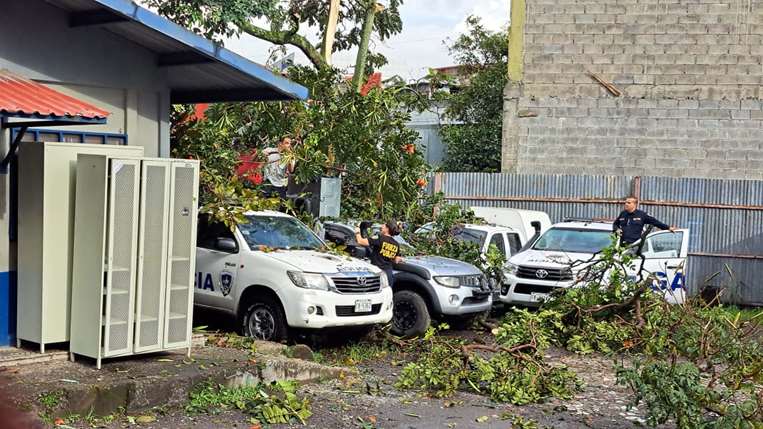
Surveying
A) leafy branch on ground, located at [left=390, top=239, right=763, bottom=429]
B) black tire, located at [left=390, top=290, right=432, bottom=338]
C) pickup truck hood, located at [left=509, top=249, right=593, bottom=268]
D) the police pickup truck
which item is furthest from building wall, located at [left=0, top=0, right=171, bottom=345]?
pickup truck hood, located at [left=509, top=249, right=593, bottom=268]

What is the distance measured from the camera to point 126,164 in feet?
28.8

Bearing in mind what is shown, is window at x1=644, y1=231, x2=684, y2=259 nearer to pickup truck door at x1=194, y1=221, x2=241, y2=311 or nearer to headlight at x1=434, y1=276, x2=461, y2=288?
headlight at x1=434, y1=276, x2=461, y2=288

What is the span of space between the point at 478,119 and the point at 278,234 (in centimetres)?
1588

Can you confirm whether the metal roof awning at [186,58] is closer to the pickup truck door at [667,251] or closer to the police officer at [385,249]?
the police officer at [385,249]

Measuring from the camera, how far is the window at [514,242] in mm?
17234

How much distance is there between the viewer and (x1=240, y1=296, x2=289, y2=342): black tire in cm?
1145

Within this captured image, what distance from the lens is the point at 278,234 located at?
41.5 feet

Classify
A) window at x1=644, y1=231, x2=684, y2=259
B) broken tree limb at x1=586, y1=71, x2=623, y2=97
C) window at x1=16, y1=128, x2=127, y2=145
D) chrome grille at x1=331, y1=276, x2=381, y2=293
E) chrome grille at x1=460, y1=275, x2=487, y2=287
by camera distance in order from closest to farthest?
1. window at x1=16, y1=128, x2=127, y2=145
2. chrome grille at x1=331, y1=276, x2=381, y2=293
3. chrome grille at x1=460, y1=275, x2=487, y2=287
4. window at x1=644, y1=231, x2=684, y2=259
5. broken tree limb at x1=586, y1=71, x2=623, y2=97

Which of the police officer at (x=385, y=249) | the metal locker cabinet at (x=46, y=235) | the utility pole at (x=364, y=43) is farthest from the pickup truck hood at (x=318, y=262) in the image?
the utility pole at (x=364, y=43)

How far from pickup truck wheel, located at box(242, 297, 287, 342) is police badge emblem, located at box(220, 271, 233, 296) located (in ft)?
1.21

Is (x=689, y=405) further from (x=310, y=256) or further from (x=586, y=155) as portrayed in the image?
(x=586, y=155)

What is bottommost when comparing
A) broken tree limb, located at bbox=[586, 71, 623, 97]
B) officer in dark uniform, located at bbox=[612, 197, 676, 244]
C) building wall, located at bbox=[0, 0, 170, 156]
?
officer in dark uniform, located at bbox=[612, 197, 676, 244]

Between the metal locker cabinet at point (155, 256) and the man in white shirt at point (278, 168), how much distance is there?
663 centimetres

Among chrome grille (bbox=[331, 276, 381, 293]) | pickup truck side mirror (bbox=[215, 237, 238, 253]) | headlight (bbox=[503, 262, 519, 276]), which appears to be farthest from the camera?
headlight (bbox=[503, 262, 519, 276])
